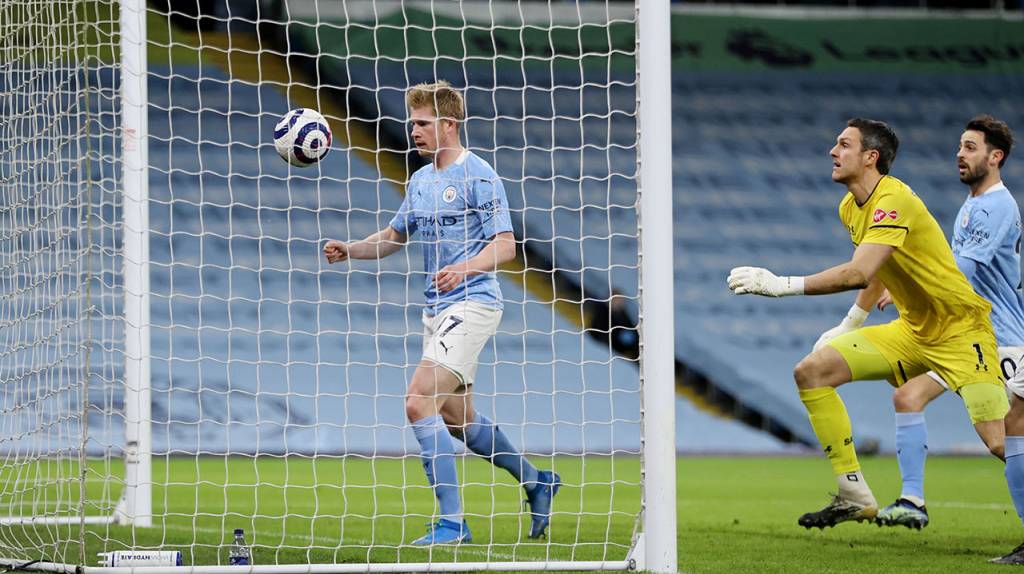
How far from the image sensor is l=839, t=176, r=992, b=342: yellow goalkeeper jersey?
5902 mm

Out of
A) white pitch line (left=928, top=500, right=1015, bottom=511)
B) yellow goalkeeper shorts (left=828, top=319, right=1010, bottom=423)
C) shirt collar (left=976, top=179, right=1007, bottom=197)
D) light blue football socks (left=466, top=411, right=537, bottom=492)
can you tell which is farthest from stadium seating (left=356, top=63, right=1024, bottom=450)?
yellow goalkeeper shorts (left=828, top=319, right=1010, bottom=423)

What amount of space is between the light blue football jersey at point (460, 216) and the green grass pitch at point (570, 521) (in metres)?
0.88

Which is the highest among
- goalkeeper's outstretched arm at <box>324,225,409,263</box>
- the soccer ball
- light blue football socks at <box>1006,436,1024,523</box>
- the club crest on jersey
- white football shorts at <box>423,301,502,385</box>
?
the soccer ball

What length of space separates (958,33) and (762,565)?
14.5 meters

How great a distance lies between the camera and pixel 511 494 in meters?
10.8

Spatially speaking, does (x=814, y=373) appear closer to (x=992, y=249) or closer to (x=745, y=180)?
(x=992, y=249)

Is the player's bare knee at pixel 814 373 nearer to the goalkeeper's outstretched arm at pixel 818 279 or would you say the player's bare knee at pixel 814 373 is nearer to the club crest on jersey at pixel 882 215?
the goalkeeper's outstretched arm at pixel 818 279

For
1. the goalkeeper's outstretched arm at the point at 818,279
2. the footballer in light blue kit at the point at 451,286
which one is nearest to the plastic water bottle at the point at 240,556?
the footballer in light blue kit at the point at 451,286

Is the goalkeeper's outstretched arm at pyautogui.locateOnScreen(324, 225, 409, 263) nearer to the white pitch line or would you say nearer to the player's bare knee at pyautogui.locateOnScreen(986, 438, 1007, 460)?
the player's bare knee at pyautogui.locateOnScreen(986, 438, 1007, 460)

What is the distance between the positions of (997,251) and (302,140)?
349 centimetres

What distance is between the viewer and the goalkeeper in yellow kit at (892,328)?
19.5ft

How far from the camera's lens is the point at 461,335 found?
6316 millimetres

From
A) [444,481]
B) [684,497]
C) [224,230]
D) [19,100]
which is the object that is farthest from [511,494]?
[224,230]

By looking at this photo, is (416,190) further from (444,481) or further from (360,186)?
(360,186)
